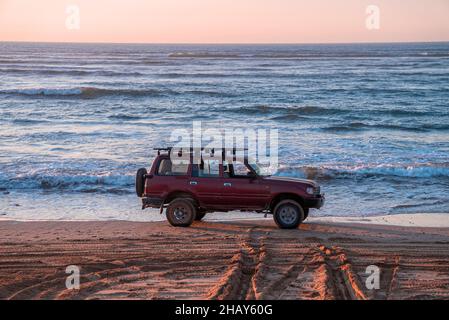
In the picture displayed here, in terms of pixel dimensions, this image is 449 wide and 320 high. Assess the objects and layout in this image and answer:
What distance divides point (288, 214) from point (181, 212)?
2452 mm

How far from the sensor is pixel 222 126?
32531 mm

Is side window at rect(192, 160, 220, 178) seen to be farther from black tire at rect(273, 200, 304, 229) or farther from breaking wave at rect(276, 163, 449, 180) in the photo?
breaking wave at rect(276, 163, 449, 180)

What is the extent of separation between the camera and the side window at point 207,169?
1453cm

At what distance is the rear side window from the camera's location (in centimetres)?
1448

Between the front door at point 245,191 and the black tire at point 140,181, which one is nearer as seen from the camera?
the front door at point 245,191

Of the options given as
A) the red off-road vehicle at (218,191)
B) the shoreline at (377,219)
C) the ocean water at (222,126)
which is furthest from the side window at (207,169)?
the ocean water at (222,126)

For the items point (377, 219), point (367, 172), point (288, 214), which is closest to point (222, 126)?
point (367, 172)

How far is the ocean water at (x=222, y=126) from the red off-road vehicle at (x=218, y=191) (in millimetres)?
1671

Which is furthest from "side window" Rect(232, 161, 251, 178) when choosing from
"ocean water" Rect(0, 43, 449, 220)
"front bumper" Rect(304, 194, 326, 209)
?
"ocean water" Rect(0, 43, 449, 220)

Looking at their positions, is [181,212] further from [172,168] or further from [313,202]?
[313,202]

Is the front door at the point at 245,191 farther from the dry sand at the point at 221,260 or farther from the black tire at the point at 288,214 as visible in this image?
the dry sand at the point at 221,260
